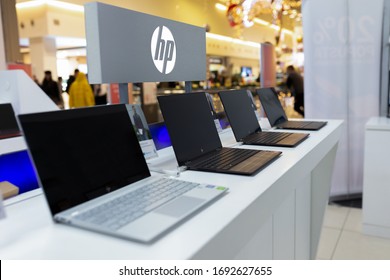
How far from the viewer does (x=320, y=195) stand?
2.47m

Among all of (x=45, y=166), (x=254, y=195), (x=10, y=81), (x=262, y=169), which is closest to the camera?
(x=45, y=166)

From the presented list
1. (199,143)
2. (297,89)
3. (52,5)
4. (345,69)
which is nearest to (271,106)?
(199,143)

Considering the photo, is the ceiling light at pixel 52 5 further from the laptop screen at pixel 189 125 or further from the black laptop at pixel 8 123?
Answer: the laptop screen at pixel 189 125

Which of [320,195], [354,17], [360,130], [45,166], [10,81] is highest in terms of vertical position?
[354,17]

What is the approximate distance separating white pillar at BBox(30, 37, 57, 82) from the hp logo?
837 cm

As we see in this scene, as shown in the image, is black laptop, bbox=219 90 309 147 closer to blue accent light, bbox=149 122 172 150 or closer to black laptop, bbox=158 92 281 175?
black laptop, bbox=158 92 281 175

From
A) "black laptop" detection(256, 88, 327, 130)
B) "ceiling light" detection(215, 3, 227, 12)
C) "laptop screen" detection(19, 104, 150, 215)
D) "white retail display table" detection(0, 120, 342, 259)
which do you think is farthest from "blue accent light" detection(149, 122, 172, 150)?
"ceiling light" detection(215, 3, 227, 12)

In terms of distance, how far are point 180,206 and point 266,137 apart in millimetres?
950

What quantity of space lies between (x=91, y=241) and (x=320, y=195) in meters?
2.10

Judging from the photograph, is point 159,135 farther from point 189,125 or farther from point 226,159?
point 226,159

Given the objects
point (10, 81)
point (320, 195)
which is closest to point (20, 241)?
point (10, 81)

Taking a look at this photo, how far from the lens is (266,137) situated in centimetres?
167

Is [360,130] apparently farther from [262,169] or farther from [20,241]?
[20,241]

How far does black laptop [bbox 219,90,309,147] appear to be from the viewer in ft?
5.12
